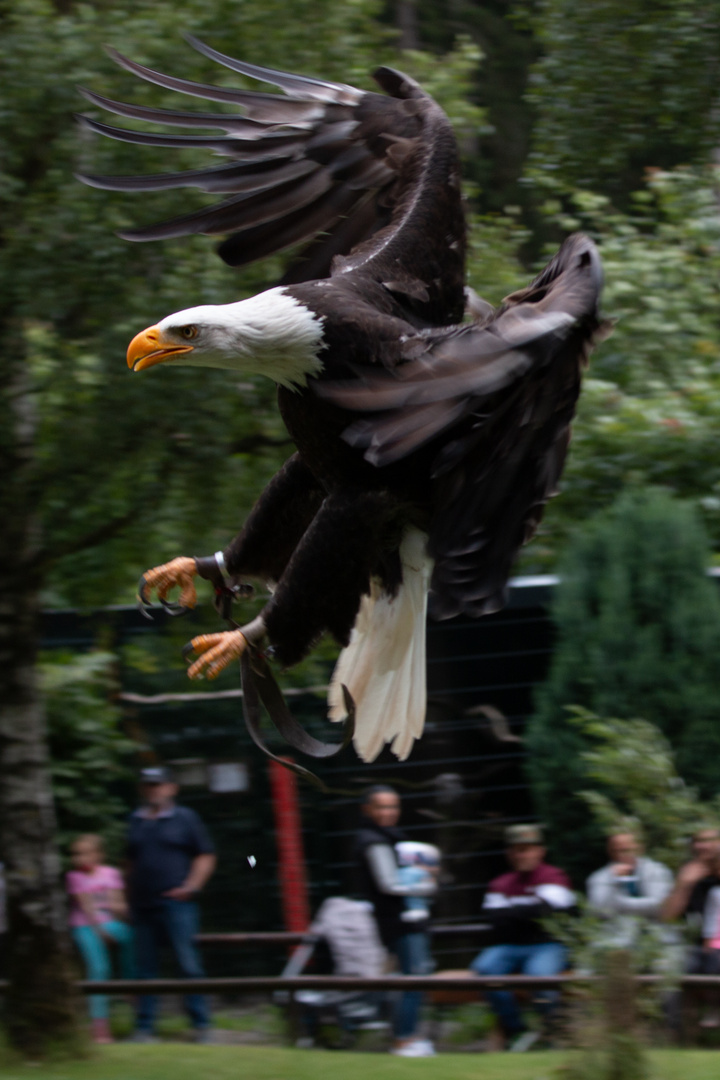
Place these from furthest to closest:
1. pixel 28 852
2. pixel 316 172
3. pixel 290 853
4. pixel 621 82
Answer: pixel 621 82 → pixel 290 853 → pixel 28 852 → pixel 316 172

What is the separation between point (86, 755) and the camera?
665 cm

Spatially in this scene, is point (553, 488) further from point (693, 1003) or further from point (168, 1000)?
point (168, 1000)

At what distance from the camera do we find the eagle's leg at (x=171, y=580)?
11.7ft

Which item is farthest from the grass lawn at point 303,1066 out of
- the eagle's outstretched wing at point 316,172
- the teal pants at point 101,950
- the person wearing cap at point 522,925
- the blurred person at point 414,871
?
the eagle's outstretched wing at point 316,172

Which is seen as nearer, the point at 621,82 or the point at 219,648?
the point at 219,648

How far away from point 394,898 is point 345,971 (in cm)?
44

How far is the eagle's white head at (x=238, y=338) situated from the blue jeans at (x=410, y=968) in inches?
124

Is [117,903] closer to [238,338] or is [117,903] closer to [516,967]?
[516,967]

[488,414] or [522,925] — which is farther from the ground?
[488,414]

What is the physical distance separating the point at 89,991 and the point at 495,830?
183 centimetres

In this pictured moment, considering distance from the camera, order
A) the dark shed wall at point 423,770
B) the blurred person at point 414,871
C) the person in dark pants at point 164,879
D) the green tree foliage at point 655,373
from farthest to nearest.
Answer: the green tree foliage at point 655,373
the dark shed wall at point 423,770
the person in dark pants at point 164,879
the blurred person at point 414,871

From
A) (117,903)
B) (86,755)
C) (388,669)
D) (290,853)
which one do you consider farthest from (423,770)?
(388,669)

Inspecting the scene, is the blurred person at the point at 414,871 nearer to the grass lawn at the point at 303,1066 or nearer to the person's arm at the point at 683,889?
the grass lawn at the point at 303,1066

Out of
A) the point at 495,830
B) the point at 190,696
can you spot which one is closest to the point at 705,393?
the point at 495,830
